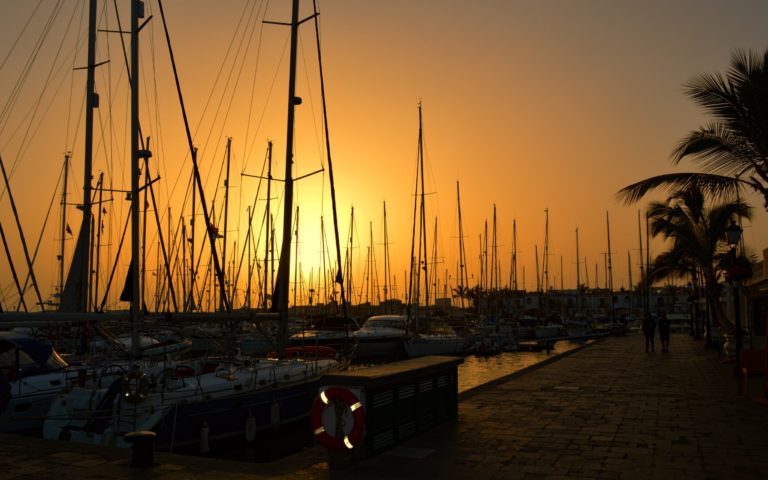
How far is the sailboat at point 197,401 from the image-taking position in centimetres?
1302

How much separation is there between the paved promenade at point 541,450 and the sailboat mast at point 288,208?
17.7 feet

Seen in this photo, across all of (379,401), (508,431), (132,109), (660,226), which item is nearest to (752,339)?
(660,226)

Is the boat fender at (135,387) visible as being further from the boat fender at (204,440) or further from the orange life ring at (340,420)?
the orange life ring at (340,420)

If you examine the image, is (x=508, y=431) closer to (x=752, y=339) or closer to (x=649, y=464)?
(x=649, y=464)

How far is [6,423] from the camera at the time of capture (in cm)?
1459

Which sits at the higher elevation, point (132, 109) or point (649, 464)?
point (132, 109)

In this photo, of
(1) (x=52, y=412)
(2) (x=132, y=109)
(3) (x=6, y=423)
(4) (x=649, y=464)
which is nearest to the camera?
(4) (x=649, y=464)

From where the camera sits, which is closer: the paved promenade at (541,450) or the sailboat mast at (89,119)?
the paved promenade at (541,450)

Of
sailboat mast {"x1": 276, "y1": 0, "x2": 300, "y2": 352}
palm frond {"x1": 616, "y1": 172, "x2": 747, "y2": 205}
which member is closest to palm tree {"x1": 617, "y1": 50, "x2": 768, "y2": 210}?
palm frond {"x1": 616, "y1": 172, "x2": 747, "y2": 205}

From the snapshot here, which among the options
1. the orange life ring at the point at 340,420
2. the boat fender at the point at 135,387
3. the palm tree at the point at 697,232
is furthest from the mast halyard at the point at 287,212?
the palm tree at the point at 697,232

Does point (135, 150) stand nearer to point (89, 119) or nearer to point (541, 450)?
point (89, 119)

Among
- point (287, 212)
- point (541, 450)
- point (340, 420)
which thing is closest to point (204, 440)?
point (340, 420)

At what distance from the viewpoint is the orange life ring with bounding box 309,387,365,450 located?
332 inches

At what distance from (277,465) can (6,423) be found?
957 cm
